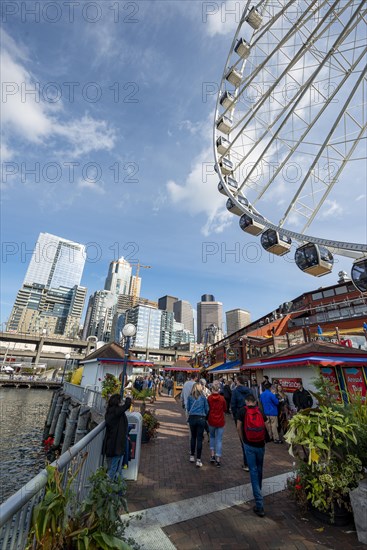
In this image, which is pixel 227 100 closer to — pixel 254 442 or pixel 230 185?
pixel 230 185

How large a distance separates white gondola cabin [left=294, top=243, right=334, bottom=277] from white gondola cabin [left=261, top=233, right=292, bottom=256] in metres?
1.47

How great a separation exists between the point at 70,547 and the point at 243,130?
64.8 ft

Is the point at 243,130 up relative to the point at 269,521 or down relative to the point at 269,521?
up

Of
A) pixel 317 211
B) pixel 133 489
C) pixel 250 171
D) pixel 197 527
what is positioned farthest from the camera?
pixel 250 171

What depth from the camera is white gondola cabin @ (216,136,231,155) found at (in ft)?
58.7

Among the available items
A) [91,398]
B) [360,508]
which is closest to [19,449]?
[91,398]

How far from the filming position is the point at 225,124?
714 inches

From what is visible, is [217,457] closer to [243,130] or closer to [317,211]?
[317,211]

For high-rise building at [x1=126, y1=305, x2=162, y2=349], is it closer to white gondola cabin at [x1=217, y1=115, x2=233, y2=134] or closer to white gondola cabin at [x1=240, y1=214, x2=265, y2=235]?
white gondola cabin at [x1=217, y1=115, x2=233, y2=134]

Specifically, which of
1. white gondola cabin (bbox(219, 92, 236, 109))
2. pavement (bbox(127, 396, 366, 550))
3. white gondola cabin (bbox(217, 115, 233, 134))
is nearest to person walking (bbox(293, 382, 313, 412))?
pavement (bbox(127, 396, 366, 550))

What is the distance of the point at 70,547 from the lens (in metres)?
2.56

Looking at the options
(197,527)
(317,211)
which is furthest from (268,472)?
(317,211)

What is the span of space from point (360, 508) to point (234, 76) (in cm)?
2206

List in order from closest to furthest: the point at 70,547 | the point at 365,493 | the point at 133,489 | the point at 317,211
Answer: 1. the point at 70,547
2. the point at 365,493
3. the point at 133,489
4. the point at 317,211
